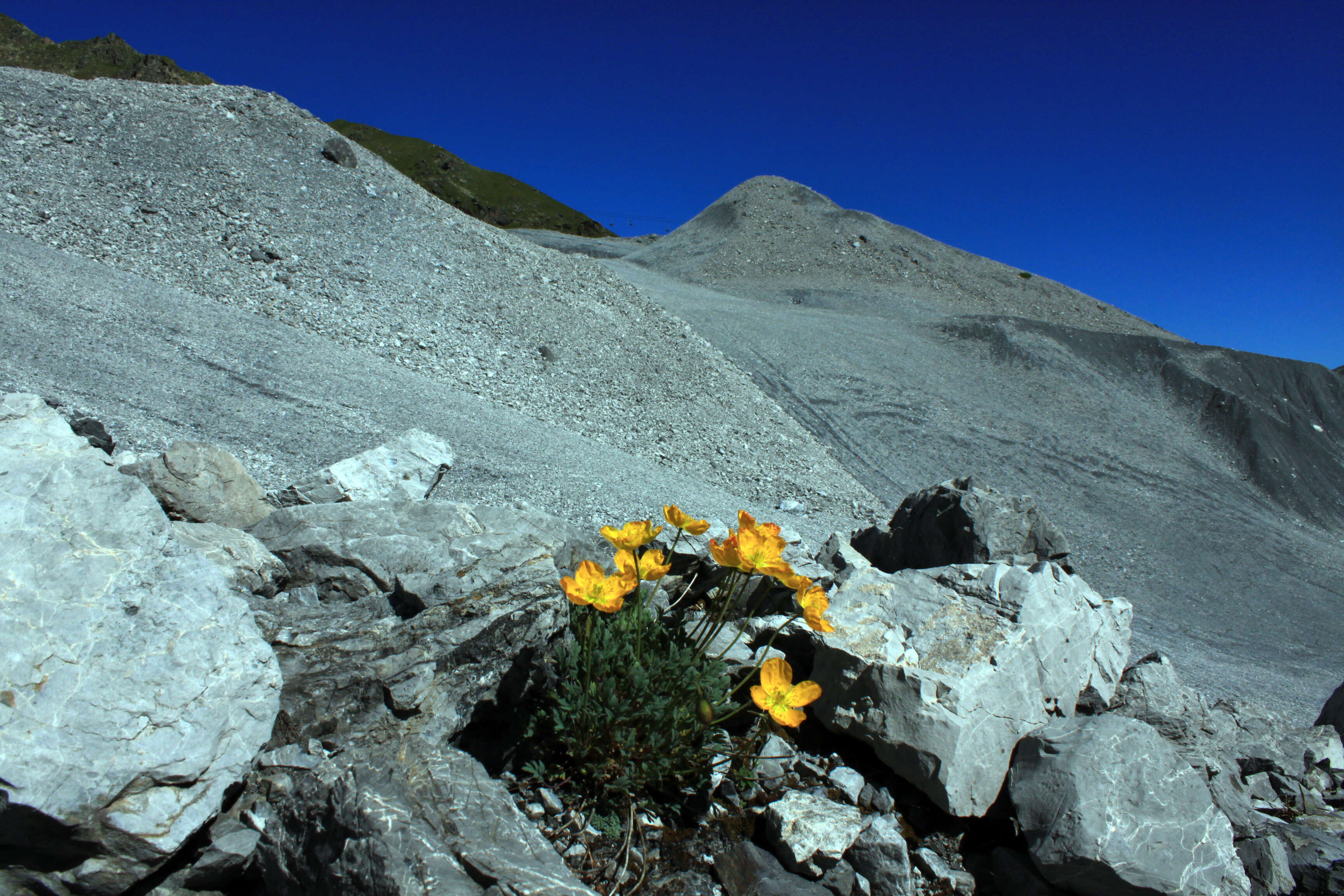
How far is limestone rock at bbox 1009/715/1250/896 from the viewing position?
2.67m

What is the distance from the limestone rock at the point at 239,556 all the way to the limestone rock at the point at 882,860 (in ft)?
10.5

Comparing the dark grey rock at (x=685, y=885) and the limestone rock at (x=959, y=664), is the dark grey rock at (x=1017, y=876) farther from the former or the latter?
the dark grey rock at (x=685, y=885)

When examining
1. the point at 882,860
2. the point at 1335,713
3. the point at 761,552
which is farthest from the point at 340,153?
the point at 1335,713

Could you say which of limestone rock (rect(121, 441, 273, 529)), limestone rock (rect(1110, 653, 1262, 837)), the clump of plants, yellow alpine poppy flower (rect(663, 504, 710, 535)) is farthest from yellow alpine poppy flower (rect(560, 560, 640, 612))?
limestone rock (rect(121, 441, 273, 529))

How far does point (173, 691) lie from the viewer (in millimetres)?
2230

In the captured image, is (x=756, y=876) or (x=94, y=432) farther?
(x=94, y=432)

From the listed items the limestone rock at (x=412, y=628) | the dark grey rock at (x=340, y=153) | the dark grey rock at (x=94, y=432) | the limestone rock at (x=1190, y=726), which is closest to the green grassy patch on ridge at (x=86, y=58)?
the dark grey rock at (x=340, y=153)

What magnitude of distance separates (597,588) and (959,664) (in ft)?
7.13

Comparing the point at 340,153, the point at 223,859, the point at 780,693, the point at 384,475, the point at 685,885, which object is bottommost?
the point at 223,859

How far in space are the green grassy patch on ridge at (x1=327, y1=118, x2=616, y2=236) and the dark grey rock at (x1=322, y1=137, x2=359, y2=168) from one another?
55.2 m

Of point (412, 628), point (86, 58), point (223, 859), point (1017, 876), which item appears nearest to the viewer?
point (223, 859)

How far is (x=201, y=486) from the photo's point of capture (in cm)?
461

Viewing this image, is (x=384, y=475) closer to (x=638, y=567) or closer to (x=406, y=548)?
(x=406, y=548)

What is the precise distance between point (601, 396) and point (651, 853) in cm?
1106
